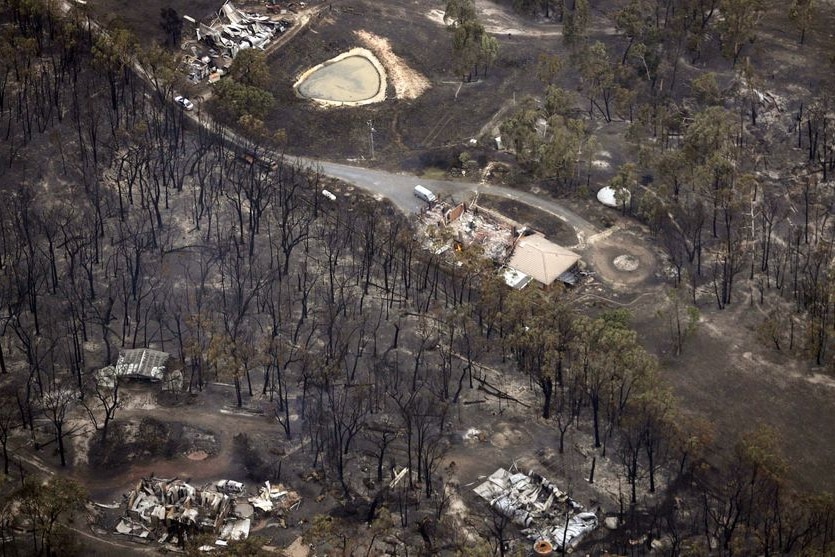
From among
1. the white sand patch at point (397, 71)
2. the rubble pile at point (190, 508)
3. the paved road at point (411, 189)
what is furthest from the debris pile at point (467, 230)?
the rubble pile at point (190, 508)

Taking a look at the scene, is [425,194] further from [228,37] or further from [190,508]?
[190,508]

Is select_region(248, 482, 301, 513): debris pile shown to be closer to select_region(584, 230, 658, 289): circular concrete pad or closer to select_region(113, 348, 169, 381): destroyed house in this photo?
select_region(113, 348, 169, 381): destroyed house

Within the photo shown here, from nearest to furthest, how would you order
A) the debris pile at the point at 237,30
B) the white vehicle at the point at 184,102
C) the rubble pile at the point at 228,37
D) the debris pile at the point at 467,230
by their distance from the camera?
the debris pile at the point at 467,230
the white vehicle at the point at 184,102
the rubble pile at the point at 228,37
the debris pile at the point at 237,30

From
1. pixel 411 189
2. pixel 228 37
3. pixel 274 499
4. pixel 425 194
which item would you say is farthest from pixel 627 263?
pixel 228 37

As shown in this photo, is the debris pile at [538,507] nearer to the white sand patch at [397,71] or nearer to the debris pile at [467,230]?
the debris pile at [467,230]

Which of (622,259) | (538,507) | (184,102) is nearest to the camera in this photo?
(538,507)

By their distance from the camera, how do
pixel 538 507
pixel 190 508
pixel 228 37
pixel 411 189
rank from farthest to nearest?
pixel 228 37
pixel 411 189
pixel 538 507
pixel 190 508
